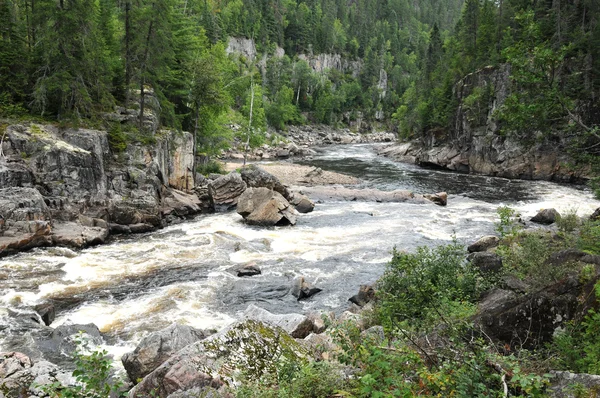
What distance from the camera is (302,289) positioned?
14258 millimetres

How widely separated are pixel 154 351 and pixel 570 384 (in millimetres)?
7043

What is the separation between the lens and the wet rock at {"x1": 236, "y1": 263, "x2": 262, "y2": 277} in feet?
52.3

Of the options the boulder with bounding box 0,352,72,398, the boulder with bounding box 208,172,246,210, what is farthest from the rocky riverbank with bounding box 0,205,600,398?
the boulder with bounding box 208,172,246,210

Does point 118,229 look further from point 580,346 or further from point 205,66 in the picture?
point 580,346

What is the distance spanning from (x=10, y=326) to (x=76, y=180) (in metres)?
11.2

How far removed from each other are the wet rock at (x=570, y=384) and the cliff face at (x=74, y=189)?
18.6 m

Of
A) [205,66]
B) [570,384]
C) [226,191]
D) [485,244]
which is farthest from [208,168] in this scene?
[570,384]

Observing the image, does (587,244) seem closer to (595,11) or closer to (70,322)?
(70,322)

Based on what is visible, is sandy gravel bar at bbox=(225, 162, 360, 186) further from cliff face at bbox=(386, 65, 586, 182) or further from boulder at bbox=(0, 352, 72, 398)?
boulder at bbox=(0, 352, 72, 398)

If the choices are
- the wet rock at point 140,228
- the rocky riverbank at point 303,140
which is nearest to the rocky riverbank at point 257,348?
the wet rock at point 140,228

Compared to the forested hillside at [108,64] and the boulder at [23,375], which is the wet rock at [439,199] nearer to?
the forested hillside at [108,64]

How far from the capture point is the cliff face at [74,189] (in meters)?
17.2

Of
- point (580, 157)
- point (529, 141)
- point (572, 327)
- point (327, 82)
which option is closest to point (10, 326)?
point (572, 327)

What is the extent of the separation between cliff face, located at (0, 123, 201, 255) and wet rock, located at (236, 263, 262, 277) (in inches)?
297
